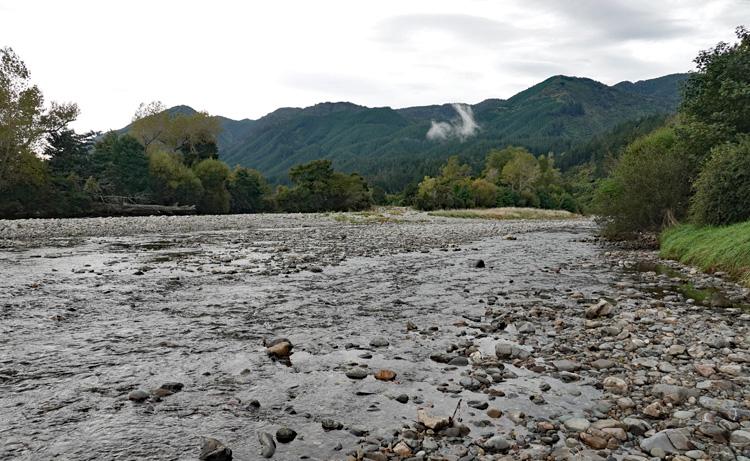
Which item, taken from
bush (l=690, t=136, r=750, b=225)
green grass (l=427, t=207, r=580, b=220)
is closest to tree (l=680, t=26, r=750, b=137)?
bush (l=690, t=136, r=750, b=225)

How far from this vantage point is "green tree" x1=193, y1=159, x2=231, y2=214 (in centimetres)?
8011

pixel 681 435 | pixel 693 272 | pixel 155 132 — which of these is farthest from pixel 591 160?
pixel 681 435

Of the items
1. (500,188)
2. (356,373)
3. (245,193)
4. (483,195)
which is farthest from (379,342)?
(500,188)

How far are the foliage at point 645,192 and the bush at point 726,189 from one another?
5756 millimetres

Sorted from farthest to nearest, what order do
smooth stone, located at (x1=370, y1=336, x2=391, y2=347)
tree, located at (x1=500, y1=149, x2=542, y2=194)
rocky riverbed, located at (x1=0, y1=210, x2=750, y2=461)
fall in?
1. tree, located at (x1=500, y1=149, x2=542, y2=194)
2. smooth stone, located at (x1=370, y1=336, x2=391, y2=347)
3. rocky riverbed, located at (x1=0, y1=210, x2=750, y2=461)

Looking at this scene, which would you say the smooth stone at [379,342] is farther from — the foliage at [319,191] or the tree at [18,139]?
the foliage at [319,191]

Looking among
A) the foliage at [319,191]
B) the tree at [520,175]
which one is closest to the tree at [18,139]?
the foliage at [319,191]

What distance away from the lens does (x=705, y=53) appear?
2686 cm

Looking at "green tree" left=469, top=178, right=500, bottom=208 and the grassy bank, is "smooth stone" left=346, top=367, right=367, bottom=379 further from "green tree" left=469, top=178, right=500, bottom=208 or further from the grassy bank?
"green tree" left=469, top=178, right=500, bottom=208

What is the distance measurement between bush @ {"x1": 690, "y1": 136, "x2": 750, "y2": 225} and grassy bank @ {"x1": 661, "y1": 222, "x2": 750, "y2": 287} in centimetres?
63

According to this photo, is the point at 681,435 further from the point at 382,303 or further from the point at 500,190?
the point at 500,190

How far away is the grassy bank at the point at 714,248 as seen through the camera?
1375 cm

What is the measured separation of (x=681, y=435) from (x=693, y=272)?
12.9 meters

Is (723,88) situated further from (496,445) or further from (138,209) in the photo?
(138,209)
